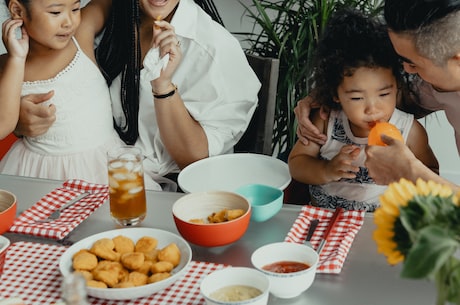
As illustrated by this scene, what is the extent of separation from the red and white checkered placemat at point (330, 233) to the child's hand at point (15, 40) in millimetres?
940

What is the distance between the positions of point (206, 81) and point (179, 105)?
0.14m

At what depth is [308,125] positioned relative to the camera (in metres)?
1.88

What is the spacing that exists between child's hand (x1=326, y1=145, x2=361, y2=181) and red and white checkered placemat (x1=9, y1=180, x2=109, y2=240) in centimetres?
60

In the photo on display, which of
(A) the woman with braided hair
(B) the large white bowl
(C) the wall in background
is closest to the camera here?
(B) the large white bowl

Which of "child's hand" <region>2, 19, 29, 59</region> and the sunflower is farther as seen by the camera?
"child's hand" <region>2, 19, 29, 59</region>

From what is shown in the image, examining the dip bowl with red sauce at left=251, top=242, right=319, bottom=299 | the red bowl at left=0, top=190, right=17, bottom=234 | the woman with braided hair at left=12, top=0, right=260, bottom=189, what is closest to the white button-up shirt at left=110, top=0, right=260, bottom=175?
the woman with braided hair at left=12, top=0, right=260, bottom=189

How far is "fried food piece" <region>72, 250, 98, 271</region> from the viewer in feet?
3.75

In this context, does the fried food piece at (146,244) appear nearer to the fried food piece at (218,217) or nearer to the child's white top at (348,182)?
the fried food piece at (218,217)

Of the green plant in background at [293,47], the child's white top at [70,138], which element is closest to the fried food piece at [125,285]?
the child's white top at [70,138]

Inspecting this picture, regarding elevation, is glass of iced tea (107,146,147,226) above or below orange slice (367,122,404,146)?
below

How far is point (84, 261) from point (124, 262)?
0.07 m

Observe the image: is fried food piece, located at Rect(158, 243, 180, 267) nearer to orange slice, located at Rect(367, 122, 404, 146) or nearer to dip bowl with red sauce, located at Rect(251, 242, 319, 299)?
dip bowl with red sauce, located at Rect(251, 242, 319, 299)

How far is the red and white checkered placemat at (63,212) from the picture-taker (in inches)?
53.1

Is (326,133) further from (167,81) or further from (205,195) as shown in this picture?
(205,195)
